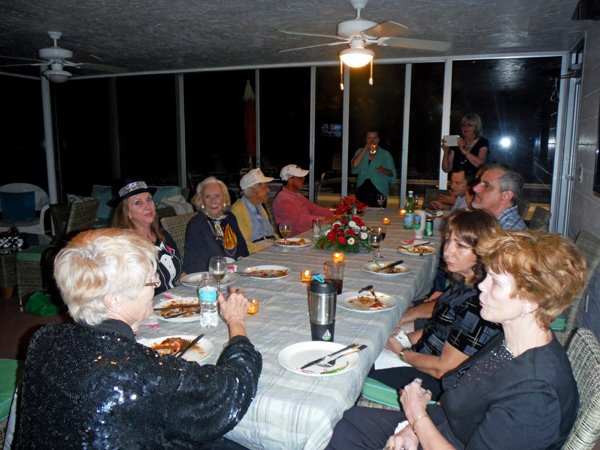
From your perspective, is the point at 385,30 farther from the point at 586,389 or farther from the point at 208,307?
the point at 586,389

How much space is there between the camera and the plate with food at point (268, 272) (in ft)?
7.31

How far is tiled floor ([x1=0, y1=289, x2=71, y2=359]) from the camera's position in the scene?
3.27m

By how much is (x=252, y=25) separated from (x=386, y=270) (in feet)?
11.2

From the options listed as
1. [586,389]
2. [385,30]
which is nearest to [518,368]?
[586,389]

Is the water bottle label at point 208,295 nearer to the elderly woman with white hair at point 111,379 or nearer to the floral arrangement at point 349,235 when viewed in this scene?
the elderly woman with white hair at point 111,379

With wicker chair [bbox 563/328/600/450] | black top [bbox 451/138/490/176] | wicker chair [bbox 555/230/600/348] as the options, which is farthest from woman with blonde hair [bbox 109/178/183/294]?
black top [bbox 451/138/490/176]

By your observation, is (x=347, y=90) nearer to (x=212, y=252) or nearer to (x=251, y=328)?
(x=212, y=252)

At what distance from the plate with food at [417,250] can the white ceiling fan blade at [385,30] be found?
5.68 ft

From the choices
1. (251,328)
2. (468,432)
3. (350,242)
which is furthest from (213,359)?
(350,242)

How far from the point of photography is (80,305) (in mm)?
1110

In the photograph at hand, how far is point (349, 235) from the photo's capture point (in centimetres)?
283

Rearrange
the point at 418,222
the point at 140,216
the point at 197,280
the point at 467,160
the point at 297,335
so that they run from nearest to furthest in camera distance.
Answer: the point at 297,335
the point at 197,280
the point at 140,216
the point at 418,222
the point at 467,160

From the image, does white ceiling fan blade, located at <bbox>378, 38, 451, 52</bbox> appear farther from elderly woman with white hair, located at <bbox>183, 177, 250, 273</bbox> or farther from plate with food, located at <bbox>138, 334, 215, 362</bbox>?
plate with food, located at <bbox>138, 334, 215, 362</bbox>

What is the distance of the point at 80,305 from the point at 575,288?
1.23 metres
